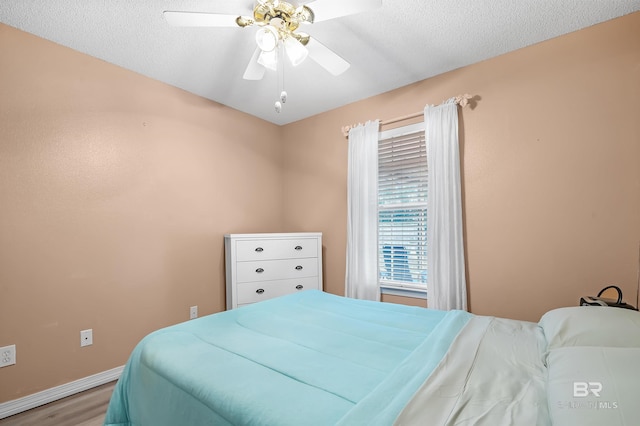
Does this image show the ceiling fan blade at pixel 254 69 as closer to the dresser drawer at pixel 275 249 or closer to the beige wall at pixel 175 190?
the beige wall at pixel 175 190

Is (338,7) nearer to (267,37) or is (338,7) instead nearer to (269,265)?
(267,37)

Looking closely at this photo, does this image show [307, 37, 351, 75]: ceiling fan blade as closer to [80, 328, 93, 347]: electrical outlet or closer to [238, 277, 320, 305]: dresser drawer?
[238, 277, 320, 305]: dresser drawer

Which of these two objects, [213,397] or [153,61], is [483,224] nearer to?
[213,397]

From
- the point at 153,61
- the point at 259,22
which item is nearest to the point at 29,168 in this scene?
the point at 153,61

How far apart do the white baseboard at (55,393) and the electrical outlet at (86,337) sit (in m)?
0.25

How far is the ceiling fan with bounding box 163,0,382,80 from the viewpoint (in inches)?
60.1

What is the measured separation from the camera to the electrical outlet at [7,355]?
190 cm

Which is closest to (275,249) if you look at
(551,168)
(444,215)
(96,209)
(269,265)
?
(269,265)

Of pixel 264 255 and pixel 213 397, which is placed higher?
pixel 264 255

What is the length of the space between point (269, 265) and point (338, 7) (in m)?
2.31

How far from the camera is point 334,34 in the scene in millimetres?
2121

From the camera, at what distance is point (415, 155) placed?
113 inches

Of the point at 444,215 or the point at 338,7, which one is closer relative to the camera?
the point at 338,7

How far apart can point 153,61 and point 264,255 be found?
6.35ft
